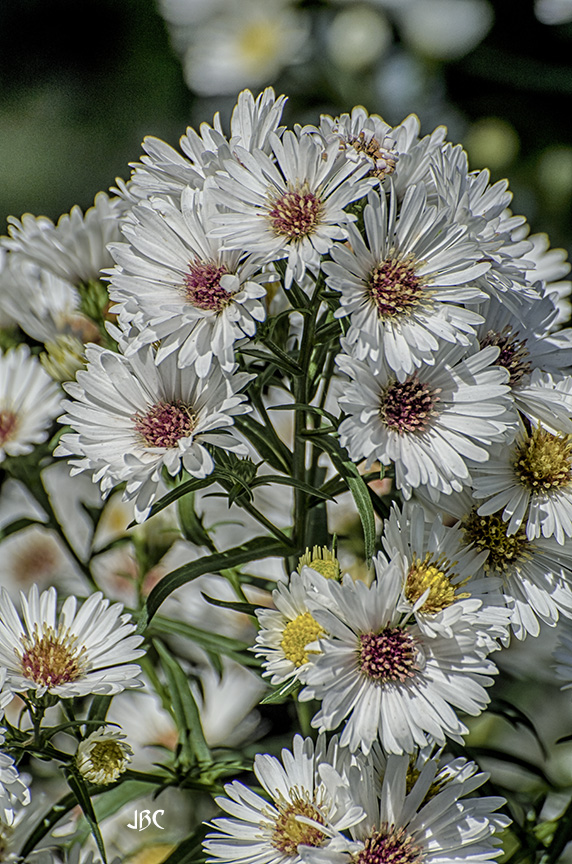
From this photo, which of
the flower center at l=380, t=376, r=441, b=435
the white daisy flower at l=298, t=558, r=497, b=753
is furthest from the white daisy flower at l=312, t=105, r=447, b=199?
the white daisy flower at l=298, t=558, r=497, b=753

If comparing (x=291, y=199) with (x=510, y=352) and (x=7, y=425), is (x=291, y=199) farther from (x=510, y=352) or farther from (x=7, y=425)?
(x=7, y=425)

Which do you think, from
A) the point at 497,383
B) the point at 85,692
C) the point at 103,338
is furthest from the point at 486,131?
the point at 85,692

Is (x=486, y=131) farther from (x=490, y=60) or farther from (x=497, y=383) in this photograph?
(x=497, y=383)

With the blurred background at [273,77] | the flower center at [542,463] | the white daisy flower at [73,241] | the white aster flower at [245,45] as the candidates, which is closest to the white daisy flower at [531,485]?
the flower center at [542,463]

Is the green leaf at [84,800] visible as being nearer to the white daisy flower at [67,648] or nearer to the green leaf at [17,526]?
the white daisy flower at [67,648]

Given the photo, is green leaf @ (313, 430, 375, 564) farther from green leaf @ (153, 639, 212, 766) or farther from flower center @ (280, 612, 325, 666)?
green leaf @ (153, 639, 212, 766)
